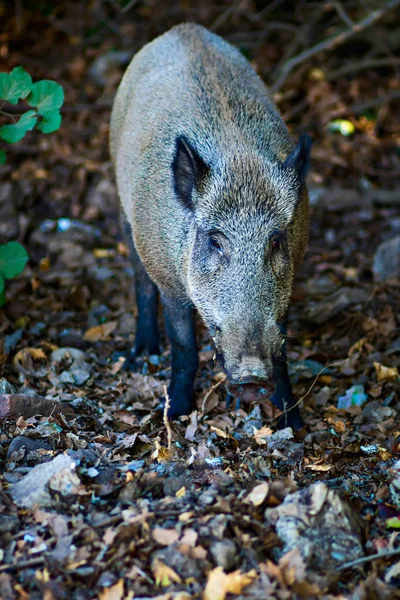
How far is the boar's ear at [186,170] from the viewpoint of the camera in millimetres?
4414

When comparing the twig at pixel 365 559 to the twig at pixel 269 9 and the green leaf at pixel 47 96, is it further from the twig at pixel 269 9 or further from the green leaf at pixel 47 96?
the twig at pixel 269 9

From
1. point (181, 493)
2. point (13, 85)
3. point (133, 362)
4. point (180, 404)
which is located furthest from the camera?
point (133, 362)

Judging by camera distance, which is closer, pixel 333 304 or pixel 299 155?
pixel 299 155

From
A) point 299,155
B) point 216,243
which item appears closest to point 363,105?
point 299,155

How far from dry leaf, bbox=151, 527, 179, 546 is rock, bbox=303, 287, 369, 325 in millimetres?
3394

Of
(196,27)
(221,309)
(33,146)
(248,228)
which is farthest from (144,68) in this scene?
(33,146)

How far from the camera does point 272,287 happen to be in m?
4.17

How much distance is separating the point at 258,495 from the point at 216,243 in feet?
4.89

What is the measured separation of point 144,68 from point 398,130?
15.4 feet

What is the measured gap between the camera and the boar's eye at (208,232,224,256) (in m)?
4.29

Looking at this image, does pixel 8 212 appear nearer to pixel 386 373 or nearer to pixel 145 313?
pixel 145 313

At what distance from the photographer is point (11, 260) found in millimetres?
5195

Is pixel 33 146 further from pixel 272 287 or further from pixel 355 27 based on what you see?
pixel 272 287

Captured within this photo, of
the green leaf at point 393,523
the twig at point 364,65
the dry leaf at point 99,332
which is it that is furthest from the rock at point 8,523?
the twig at point 364,65
